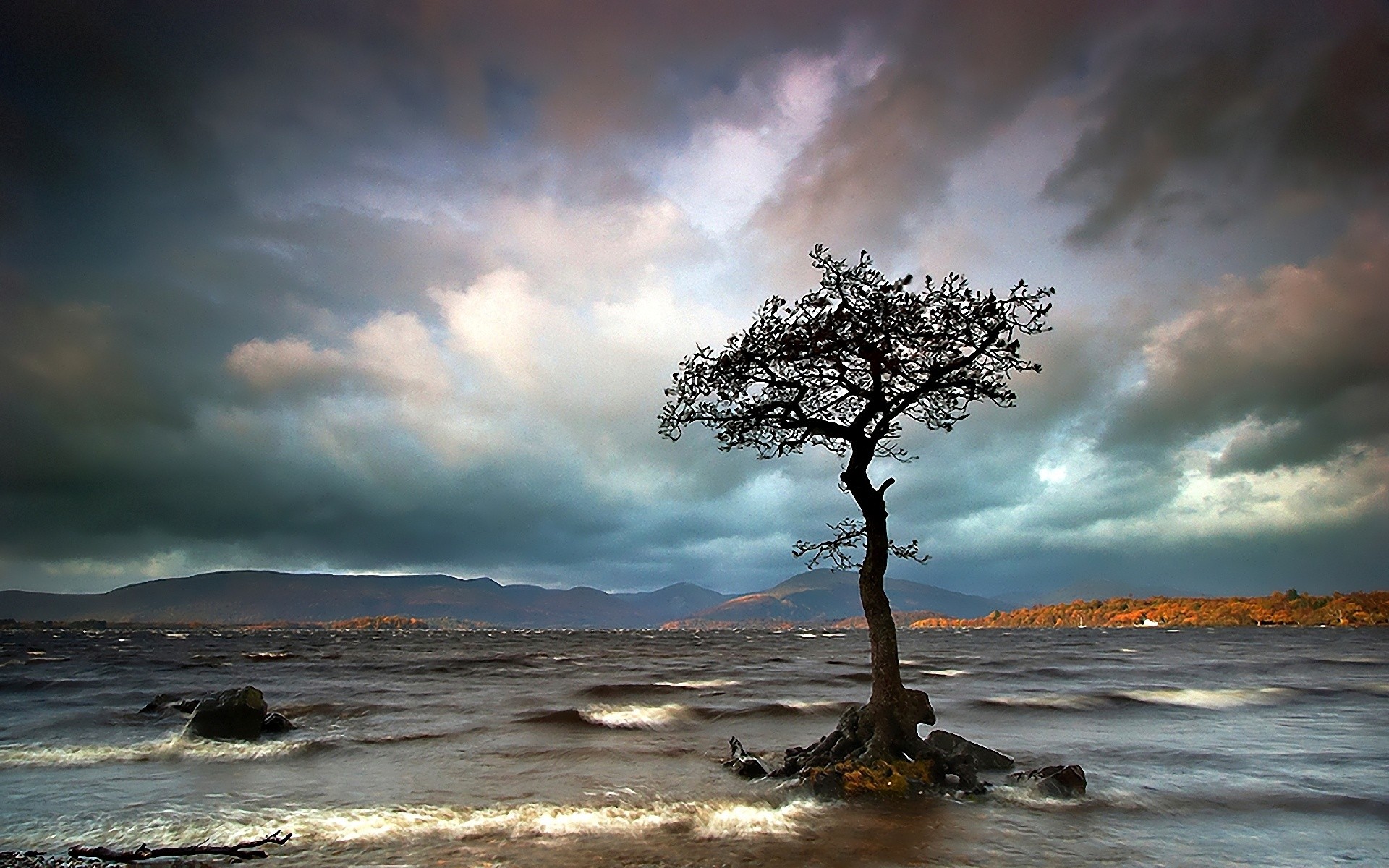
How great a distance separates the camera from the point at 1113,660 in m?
67.2

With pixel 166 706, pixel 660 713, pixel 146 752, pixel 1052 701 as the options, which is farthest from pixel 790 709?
pixel 166 706

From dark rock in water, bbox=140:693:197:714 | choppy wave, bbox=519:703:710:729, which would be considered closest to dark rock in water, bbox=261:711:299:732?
dark rock in water, bbox=140:693:197:714

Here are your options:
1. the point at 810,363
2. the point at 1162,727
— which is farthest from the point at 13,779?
the point at 1162,727

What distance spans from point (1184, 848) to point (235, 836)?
16223 millimetres

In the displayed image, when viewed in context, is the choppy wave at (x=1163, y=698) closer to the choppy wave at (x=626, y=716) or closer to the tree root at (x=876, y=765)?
the choppy wave at (x=626, y=716)

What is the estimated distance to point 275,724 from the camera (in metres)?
24.8

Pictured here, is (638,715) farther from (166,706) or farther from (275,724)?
(166,706)

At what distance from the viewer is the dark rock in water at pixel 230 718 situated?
23297 mm

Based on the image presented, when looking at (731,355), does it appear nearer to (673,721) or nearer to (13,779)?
(673,721)

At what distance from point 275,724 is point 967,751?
78.0 feet

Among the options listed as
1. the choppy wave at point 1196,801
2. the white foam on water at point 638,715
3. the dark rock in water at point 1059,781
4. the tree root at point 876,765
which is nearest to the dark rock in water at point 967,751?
the tree root at point 876,765

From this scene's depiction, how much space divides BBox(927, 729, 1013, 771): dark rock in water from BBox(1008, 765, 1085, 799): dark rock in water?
38.3 inches

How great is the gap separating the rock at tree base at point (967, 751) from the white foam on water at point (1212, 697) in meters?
22.6

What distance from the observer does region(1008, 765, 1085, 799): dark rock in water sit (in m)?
14.2
